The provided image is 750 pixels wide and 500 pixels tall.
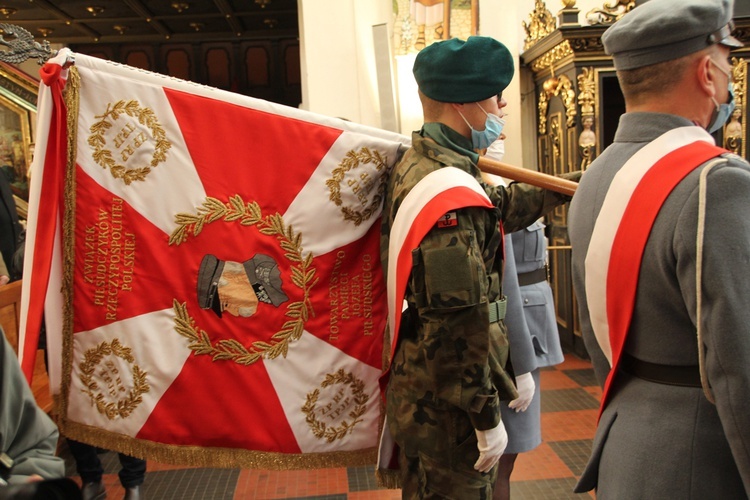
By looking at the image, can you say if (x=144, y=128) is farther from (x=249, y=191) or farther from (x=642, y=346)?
(x=642, y=346)

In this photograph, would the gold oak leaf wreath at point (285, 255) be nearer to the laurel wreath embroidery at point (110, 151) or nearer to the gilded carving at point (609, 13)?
the laurel wreath embroidery at point (110, 151)

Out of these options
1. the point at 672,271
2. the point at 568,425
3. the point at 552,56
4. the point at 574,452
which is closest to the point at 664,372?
the point at 672,271

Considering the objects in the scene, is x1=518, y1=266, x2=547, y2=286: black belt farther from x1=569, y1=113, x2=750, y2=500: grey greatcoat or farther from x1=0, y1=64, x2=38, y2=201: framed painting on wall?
x1=0, y1=64, x2=38, y2=201: framed painting on wall

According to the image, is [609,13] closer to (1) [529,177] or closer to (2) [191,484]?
(1) [529,177]

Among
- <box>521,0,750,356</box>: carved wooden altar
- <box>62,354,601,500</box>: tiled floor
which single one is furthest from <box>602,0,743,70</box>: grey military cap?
<box>521,0,750,356</box>: carved wooden altar

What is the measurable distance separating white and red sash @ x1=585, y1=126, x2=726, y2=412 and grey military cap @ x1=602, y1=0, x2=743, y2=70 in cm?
14

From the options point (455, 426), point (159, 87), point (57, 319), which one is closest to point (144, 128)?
point (159, 87)

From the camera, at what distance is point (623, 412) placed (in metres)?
1.21

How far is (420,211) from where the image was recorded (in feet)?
Result: 5.29

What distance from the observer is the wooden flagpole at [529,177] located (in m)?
1.95

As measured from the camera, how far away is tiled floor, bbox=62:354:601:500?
3021mm

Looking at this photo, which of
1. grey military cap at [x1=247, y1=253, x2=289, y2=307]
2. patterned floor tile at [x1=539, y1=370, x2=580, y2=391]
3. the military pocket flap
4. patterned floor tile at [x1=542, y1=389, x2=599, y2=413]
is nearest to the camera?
the military pocket flap

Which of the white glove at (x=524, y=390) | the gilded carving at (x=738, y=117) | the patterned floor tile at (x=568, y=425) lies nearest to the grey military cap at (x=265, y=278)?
the white glove at (x=524, y=390)

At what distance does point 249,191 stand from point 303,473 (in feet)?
6.13
